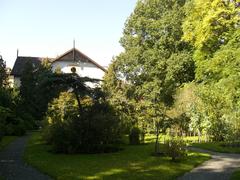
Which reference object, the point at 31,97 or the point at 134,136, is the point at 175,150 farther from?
the point at 31,97

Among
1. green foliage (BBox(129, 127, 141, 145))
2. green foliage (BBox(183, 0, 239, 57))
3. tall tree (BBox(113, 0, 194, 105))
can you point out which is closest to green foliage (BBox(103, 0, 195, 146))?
tall tree (BBox(113, 0, 194, 105))

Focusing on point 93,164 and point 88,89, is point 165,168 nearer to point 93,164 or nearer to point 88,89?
point 93,164

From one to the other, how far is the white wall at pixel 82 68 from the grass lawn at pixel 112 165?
40280mm

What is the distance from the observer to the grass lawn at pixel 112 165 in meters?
12.2

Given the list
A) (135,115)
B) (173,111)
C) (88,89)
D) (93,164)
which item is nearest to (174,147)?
(93,164)

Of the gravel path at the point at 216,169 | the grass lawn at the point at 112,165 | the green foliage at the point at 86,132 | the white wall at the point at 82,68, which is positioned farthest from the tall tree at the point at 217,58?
the white wall at the point at 82,68

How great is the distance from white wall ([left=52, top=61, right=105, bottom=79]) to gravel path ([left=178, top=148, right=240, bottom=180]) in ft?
138

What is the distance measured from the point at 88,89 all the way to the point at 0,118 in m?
6.12

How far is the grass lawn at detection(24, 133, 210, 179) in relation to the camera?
12.2 m

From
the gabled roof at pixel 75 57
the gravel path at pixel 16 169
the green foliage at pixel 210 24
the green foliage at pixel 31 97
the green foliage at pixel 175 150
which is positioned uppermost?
the gabled roof at pixel 75 57

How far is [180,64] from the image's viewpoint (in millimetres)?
36688

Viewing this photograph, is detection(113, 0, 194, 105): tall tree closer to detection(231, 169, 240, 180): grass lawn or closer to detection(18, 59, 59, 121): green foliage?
detection(18, 59, 59, 121): green foliage

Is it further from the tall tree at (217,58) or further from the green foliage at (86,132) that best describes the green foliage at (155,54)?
the green foliage at (86,132)

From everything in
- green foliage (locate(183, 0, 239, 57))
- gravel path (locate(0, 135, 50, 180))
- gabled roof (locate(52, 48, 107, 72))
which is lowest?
gravel path (locate(0, 135, 50, 180))
